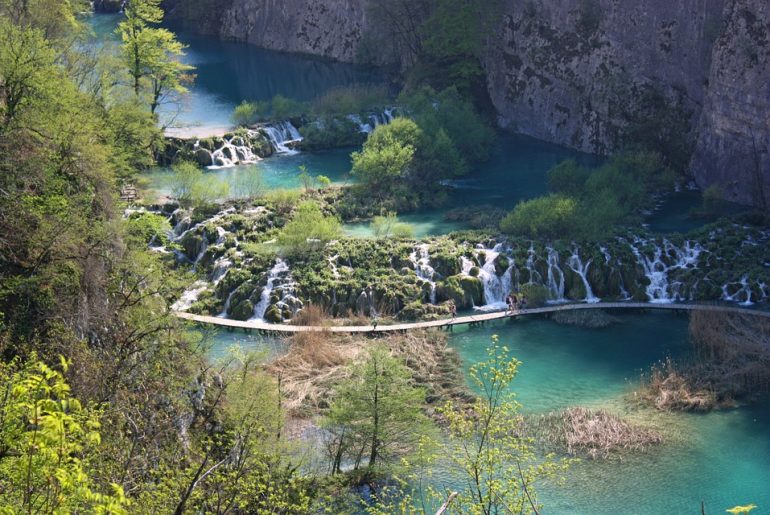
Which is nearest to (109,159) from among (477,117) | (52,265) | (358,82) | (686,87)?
(52,265)

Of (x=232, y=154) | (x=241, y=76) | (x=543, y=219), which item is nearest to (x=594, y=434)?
(x=543, y=219)

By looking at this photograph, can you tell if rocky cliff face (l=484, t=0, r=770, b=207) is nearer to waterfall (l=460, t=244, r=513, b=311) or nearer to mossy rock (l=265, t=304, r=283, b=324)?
waterfall (l=460, t=244, r=513, b=311)

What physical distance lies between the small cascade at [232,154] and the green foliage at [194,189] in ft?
35.9

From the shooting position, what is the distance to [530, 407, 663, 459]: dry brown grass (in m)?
36.7

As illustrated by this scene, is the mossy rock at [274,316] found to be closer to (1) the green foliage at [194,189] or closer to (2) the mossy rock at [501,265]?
(2) the mossy rock at [501,265]

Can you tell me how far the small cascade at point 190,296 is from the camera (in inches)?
1895

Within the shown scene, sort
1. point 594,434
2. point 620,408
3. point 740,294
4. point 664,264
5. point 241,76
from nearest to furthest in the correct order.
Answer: point 594,434
point 620,408
point 740,294
point 664,264
point 241,76

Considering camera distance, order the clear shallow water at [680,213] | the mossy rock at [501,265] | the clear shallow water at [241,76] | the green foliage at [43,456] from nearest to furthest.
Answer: the green foliage at [43,456]
the mossy rock at [501,265]
the clear shallow water at [680,213]
the clear shallow water at [241,76]

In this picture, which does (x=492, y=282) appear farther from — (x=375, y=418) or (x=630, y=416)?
(x=375, y=418)

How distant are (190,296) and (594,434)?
20.9 metres

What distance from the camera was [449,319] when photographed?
47.7m

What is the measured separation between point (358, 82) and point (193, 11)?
32.1 m

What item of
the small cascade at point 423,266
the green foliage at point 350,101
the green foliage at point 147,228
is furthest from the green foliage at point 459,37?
the green foliage at point 147,228

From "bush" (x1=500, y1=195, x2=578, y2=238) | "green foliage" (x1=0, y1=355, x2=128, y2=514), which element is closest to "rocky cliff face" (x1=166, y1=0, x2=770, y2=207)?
"bush" (x1=500, y1=195, x2=578, y2=238)
